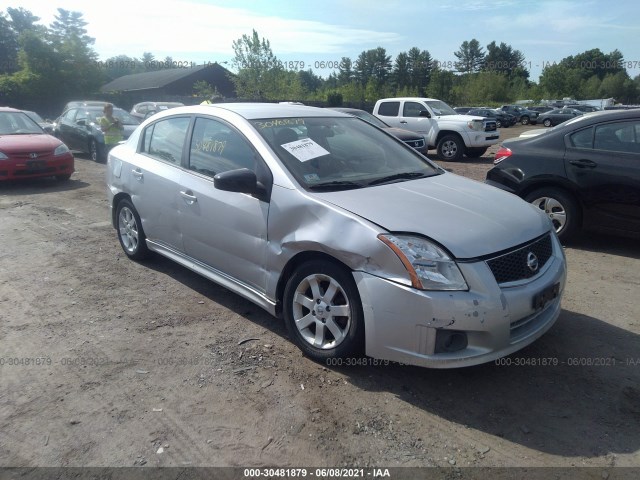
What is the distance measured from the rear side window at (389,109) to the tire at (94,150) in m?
8.87

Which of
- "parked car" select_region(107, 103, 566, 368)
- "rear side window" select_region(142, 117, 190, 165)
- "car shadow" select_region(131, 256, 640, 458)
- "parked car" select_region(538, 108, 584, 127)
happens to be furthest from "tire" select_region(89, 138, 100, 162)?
"parked car" select_region(538, 108, 584, 127)

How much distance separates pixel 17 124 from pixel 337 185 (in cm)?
1028

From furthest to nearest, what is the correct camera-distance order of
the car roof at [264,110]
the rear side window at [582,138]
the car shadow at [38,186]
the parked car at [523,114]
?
the parked car at [523,114] → the car shadow at [38,186] → the rear side window at [582,138] → the car roof at [264,110]

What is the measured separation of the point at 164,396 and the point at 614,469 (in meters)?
2.55

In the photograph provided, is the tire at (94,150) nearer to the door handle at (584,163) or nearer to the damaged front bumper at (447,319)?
the door handle at (584,163)

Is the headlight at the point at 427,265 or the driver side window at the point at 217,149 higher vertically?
the driver side window at the point at 217,149

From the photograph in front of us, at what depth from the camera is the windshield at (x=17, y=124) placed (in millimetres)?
10971

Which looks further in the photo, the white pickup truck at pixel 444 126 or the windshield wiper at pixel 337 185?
the white pickup truck at pixel 444 126

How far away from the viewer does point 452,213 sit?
3434 millimetres

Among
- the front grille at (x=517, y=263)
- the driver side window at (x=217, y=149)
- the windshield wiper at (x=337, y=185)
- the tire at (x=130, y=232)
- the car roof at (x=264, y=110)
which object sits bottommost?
the tire at (x=130, y=232)

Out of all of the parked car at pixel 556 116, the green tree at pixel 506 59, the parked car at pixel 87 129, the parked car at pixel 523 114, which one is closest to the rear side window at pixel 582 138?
the parked car at pixel 87 129

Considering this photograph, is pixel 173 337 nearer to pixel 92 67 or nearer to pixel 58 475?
pixel 58 475

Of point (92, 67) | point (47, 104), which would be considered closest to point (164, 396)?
point (47, 104)

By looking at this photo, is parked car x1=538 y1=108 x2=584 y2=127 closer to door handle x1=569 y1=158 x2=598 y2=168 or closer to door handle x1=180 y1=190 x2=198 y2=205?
door handle x1=569 y1=158 x2=598 y2=168
